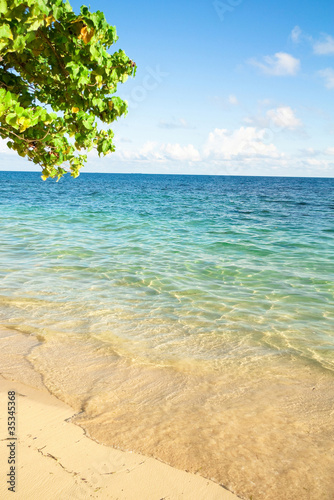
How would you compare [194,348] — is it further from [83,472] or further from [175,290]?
[83,472]

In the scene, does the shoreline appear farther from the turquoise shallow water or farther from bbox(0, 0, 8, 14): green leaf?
bbox(0, 0, 8, 14): green leaf

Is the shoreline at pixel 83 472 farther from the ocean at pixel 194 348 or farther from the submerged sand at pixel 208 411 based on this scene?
the ocean at pixel 194 348

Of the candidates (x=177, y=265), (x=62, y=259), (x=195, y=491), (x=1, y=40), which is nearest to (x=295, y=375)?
(x=195, y=491)

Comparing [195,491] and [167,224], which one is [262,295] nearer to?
[195,491]

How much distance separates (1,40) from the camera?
3.15 meters

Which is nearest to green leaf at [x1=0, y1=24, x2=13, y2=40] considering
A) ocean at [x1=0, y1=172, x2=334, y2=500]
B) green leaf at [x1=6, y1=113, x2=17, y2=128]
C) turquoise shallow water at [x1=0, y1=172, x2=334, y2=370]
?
green leaf at [x1=6, y1=113, x2=17, y2=128]

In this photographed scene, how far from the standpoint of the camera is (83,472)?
349 centimetres

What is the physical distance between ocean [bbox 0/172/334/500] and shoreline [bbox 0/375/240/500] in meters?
0.17

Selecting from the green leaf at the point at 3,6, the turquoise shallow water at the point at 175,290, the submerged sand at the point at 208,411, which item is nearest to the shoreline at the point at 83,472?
the submerged sand at the point at 208,411

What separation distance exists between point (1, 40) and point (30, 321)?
5.52 metres

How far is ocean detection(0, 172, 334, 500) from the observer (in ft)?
13.2

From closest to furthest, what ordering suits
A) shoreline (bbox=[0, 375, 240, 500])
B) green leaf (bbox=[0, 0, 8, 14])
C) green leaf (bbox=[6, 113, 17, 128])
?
green leaf (bbox=[0, 0, 8, 14]), shoreline (bbox=[0, 375, 240, 500]), green leaf (bbox=[6, 113, 17, 128])

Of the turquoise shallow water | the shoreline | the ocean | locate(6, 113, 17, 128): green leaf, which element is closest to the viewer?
the shoreline

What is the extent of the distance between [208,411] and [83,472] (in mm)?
1773
